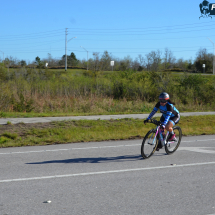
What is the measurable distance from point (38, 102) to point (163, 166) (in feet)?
47.3

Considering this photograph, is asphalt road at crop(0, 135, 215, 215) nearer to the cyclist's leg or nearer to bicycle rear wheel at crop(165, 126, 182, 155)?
bicycle rear wheel at crop(165, 126, 182, 155)

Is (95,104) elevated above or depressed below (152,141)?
above

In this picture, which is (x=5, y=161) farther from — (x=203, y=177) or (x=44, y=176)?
(x=203, y=177)

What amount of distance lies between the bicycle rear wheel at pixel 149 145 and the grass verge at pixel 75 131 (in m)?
3.62

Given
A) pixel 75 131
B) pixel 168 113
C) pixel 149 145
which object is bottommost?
pixel 75 131

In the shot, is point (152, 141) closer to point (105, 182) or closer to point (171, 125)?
point (171, 125)

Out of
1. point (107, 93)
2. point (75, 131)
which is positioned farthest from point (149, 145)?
point (107, 93)

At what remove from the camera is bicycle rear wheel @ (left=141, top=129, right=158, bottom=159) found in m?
7.88

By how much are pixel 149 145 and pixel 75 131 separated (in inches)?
207

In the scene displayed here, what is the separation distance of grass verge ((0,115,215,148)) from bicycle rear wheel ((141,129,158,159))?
362 centimetres

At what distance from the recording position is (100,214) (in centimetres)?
429

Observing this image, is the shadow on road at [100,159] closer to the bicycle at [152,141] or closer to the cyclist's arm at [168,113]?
the bicycle at [152,141]

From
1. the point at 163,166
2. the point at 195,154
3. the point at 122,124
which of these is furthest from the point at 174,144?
the point at 122,124

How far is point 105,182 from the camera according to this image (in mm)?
5879
